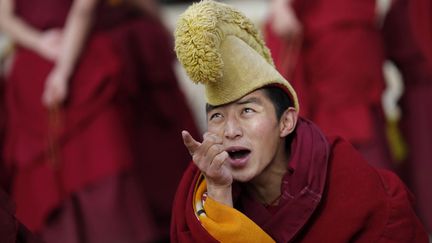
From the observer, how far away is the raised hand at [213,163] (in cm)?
264

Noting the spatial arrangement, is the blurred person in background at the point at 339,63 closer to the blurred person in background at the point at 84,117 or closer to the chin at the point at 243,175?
the blurred person in background at the point at 84,117

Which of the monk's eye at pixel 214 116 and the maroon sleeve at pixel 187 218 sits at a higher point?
the monk's eye at pixel 214 116

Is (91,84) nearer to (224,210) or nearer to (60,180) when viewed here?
(60,180)

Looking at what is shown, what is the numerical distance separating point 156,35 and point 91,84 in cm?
47

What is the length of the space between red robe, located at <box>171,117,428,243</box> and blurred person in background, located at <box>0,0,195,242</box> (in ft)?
5.02

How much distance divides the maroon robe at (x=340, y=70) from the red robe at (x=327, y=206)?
5.16ft

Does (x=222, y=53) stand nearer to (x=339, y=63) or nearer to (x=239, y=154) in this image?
(x=239, y=154)

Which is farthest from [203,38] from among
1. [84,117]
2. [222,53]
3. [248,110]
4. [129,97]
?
[129,97]

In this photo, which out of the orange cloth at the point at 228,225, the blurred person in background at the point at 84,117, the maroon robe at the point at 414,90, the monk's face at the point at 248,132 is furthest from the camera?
the maroon robe at the point at 414,90

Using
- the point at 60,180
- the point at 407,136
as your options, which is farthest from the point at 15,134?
the point at 407,136

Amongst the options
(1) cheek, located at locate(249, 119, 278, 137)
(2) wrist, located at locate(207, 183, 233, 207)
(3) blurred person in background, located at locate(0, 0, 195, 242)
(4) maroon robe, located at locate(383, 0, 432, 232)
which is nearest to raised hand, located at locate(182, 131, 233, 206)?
(2) wrist, located at locate(207, 183, 233, 207)

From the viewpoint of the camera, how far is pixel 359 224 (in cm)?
270

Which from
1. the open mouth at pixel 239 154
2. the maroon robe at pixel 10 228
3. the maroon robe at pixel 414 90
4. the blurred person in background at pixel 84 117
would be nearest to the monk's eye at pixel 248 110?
the open mouth at pixel 239 154

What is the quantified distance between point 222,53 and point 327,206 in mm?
495
